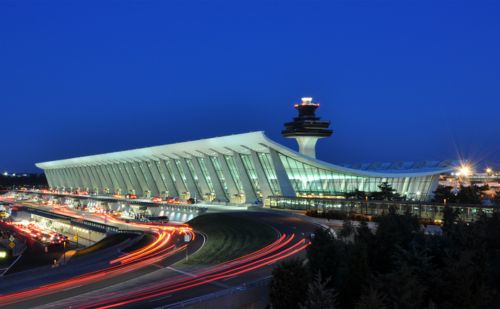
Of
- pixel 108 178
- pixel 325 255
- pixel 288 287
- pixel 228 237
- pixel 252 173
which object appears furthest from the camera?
pixel 108 178

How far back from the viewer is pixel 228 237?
1328 inches

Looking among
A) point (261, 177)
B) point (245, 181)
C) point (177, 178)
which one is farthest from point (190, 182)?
point (261, 177)

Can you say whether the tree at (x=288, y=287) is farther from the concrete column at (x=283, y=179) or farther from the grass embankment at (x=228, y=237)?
the concrete column at (x=283, y=179)

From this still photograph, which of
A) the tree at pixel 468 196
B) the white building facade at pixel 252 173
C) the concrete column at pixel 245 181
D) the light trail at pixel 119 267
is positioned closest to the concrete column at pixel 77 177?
the white building facade at pixel 252 173

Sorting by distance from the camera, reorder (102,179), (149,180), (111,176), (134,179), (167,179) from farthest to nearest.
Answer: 1. (102,179)
2. (111,176)
3. (134,179)
4. (149,180)
5. (167,179)

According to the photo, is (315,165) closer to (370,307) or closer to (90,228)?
(90,228)

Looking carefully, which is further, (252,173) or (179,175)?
(179,175)

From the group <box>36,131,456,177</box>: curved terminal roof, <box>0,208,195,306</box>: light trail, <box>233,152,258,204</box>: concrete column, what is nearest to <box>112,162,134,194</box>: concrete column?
<box>36,131,456,177</box>: curved terminal roof

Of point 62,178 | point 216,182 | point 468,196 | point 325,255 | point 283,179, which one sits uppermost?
point 62,178

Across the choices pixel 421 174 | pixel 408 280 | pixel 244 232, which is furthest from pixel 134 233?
pixel 421 174

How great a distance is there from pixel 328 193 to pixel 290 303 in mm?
43224

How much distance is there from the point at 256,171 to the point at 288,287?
4250 centimetres

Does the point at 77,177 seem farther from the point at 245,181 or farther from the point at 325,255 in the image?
the point at 325,255

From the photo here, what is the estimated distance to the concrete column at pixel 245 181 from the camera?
202 ft
